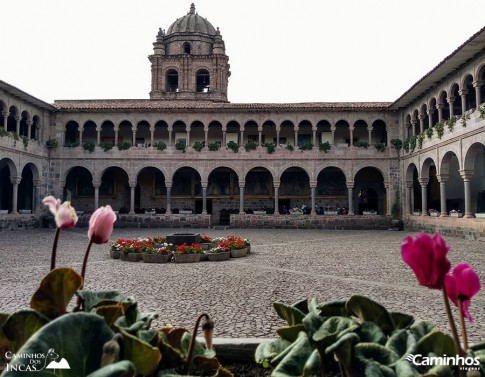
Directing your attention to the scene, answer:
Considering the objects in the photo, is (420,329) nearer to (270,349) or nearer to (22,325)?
(270,349)

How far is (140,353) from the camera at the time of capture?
159cm

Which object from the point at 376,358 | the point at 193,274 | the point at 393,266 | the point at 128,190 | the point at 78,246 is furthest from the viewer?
the point at 128,190

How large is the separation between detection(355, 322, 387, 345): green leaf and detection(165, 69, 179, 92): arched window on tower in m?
38.2

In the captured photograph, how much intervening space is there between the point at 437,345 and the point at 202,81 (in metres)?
39.2

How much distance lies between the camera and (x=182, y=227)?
26484mm

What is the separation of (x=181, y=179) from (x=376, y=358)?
29371 mm

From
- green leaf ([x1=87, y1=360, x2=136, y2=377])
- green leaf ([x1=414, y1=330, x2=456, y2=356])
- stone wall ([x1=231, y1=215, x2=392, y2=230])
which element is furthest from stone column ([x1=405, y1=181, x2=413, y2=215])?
green leaf ([x1=87, y1=360, x2=136, y2=377])

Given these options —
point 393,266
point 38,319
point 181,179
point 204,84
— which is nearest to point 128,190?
point 181,179

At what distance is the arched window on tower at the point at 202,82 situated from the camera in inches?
1491

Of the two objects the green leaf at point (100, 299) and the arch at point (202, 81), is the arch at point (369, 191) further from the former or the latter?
the green leaf at point (100, 299)

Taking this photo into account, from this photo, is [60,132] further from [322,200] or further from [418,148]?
[418,148]

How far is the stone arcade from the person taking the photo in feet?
77.7

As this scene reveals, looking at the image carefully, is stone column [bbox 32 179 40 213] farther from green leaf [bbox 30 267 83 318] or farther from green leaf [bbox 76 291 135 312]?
green leaf [bbox 30 267 83 318]

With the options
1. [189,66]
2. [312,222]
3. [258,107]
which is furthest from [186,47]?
[312,222]
